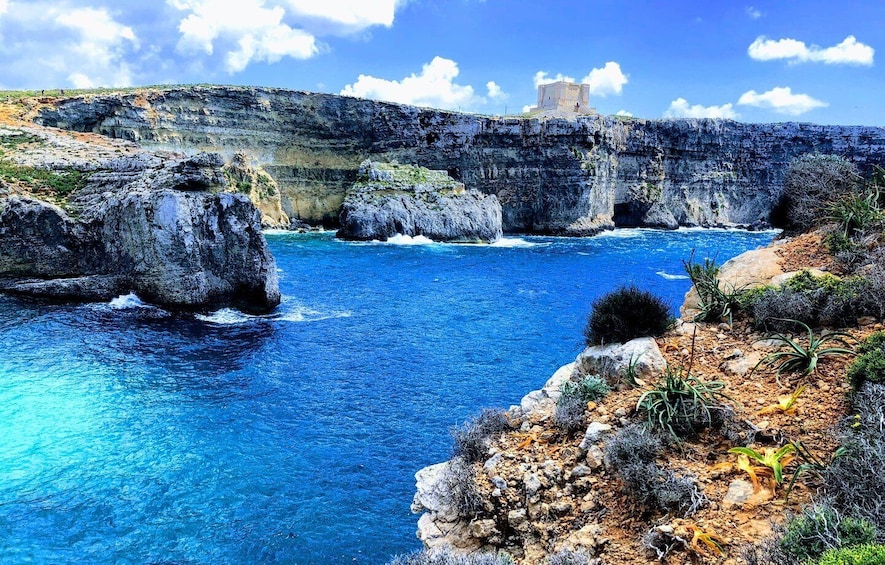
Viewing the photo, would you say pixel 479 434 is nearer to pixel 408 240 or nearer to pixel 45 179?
pixel 45 179

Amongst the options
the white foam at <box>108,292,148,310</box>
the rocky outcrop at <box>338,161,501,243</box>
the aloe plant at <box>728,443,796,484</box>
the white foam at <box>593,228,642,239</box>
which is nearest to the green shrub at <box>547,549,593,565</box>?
the aloe plant at <box>728,443,796,484</box>

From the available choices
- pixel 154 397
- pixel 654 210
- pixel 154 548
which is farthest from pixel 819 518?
pixel 654 210

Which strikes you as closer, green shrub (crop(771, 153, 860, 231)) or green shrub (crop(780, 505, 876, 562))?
green shrub (crop(780, 505, 876, 562))

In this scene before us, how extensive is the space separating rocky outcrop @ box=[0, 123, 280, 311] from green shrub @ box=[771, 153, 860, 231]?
22.2 m

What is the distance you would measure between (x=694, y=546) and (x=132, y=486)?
1189 centimetres

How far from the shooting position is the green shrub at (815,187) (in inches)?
608

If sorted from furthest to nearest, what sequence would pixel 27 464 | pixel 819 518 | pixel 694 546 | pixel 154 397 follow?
1. pixel 154 397
2. pixel 27 464
3. pixel 694 546
4. pixel 819 518

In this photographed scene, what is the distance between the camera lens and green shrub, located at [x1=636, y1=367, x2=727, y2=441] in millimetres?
8211

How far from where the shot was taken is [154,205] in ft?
81.0

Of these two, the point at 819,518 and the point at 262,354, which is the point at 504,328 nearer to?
the point at 262,354

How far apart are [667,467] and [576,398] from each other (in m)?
2.49

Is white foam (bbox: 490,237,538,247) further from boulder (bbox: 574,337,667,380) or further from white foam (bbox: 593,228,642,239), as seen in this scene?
boulder (bbox: 574,337,667,380)

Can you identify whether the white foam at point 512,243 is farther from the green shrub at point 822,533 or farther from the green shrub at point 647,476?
the green shrub at point 822,533

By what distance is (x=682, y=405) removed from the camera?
27.4ft
